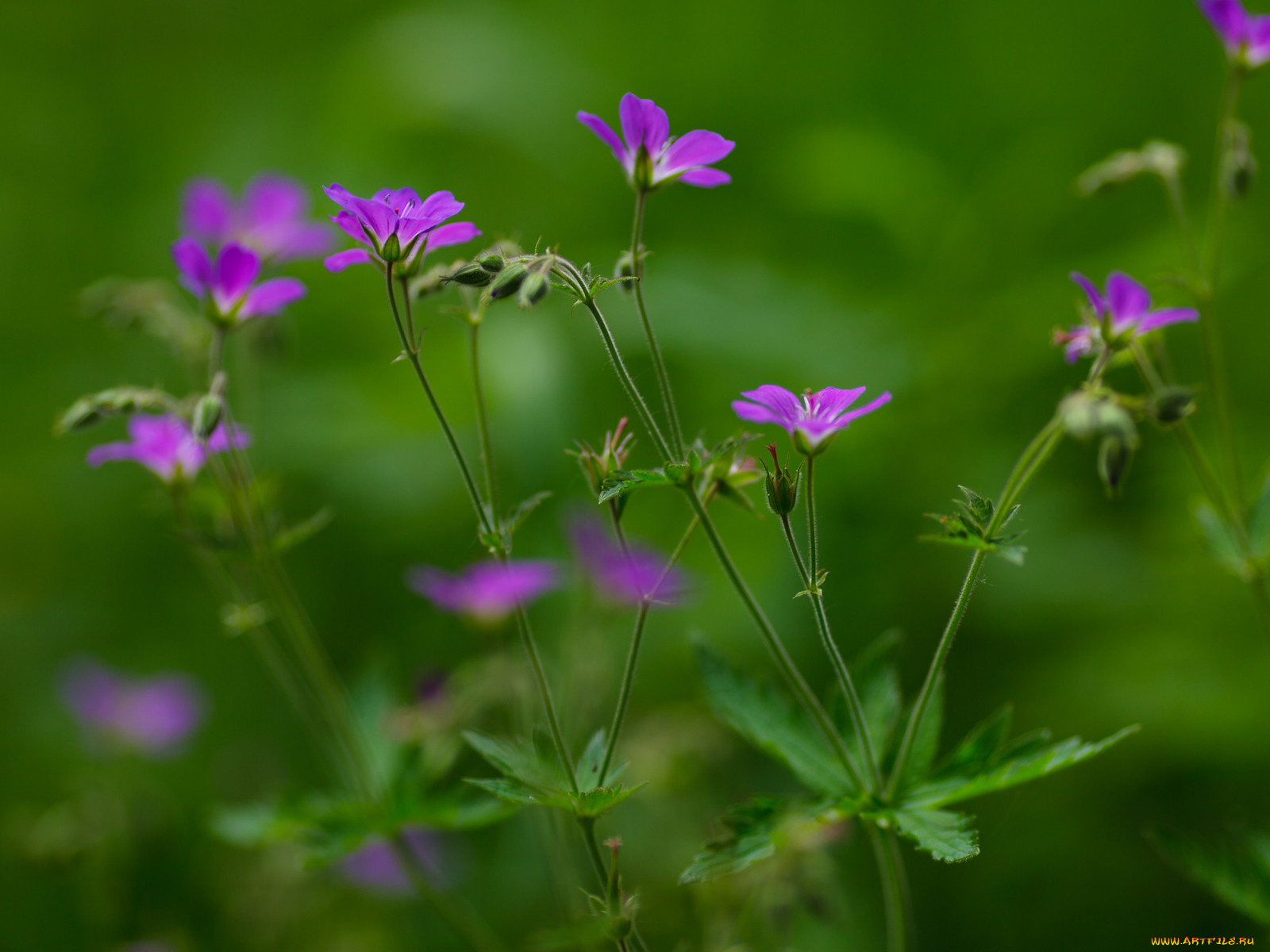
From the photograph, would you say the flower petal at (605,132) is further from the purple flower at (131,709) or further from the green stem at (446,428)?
the purple flower at (131,709)

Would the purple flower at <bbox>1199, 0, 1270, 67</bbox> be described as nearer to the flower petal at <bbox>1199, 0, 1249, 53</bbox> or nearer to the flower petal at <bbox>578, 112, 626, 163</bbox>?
the flower petal at <bbox>1199, 0, 1249, 53</bbox>

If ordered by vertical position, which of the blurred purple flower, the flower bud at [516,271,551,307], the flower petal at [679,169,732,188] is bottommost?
the blurred purple flower

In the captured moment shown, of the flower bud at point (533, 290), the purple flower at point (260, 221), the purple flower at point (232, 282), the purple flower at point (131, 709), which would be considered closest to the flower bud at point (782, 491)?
the flower bud at point (533, 290)

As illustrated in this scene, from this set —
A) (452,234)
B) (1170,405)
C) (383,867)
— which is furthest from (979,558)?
(383,867)

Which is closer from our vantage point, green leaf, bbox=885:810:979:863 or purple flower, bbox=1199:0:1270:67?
green leaf, bbox=885:810:979:863

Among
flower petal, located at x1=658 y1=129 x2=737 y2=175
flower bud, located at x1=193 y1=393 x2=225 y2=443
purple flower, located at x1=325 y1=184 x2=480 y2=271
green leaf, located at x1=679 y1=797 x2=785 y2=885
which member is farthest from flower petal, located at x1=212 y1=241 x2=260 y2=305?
green leaf, located at x1=679 y1=797 x2=785 y2=885

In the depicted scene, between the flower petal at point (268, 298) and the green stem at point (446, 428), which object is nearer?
the green stem at point (446, 428)

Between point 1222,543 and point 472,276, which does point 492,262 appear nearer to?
point 472,276
